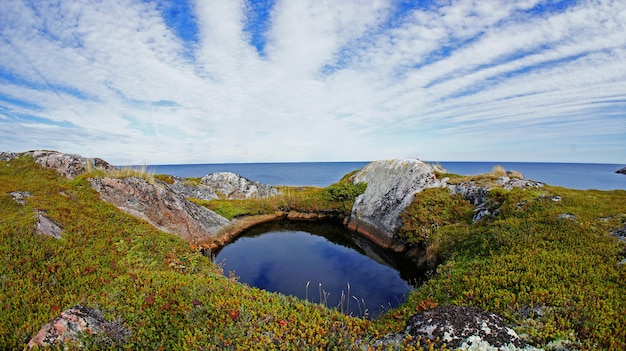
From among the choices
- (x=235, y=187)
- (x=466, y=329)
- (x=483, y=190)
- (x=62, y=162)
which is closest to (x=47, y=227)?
(x=466, y=329)

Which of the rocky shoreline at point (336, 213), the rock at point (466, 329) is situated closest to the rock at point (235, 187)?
the rocky shoreline at point (336, 213)

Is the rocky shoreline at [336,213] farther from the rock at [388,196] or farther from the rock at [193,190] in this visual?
the rock at [193,190]

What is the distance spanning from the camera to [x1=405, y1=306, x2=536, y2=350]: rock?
18.7 ft

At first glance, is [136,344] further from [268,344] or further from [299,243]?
[299,243]

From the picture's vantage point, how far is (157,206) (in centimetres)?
1977

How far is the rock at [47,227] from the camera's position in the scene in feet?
35.5


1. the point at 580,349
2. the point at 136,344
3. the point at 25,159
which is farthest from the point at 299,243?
the point at 25,159

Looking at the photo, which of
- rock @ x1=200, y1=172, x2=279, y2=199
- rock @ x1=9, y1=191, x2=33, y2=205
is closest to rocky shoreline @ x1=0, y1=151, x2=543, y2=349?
rock @ x1=9, y1=191, x2=33, y2=205

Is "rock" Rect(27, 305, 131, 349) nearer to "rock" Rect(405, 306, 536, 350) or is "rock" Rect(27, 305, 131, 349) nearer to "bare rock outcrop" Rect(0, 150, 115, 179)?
"rock" Rect(405, 306, 536, 350)

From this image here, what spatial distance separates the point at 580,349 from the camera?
564cm

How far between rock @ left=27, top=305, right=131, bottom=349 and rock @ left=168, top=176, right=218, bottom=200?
3288 centimetres

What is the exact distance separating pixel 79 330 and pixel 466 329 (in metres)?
8.05

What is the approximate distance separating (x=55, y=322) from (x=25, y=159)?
88.6 feet

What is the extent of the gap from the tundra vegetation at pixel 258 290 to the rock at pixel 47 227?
8.0 inches
